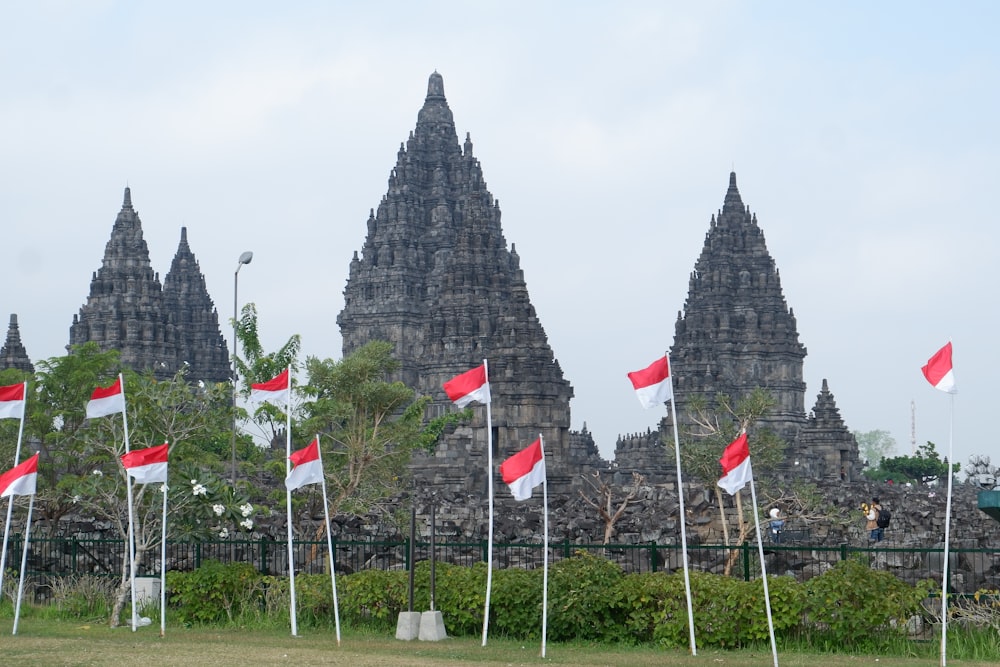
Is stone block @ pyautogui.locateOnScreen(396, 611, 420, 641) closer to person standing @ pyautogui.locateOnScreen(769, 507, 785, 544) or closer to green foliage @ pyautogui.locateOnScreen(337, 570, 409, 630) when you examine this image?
green foliage @ pyautogui.locateOnScreen(337, 570, 409, 630)

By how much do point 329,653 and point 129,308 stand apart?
78.8 m

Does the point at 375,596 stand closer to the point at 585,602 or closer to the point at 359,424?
the point at 585,602

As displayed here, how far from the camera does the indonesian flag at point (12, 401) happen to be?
23.6 metres

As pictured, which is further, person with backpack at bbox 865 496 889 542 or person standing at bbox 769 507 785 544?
person standing at bbox 769 507 785 544

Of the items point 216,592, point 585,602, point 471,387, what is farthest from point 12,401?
point 585,602

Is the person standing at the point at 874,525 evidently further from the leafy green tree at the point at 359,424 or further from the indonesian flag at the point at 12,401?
the indonesian flag at the point at 12,401

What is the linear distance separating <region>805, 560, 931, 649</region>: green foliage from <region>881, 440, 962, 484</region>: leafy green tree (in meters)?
99.1

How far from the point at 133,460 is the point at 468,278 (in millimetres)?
73226

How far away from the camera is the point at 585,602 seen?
71.3 feet

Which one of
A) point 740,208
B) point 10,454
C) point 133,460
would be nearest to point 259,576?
point 133,460

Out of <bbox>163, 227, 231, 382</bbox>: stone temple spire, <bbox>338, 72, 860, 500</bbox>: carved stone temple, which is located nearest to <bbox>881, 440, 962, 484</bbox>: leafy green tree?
<bbox>338, 72, 860, 500</bbox>: carved stone temple

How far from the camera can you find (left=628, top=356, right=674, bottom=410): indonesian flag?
20.5 metres

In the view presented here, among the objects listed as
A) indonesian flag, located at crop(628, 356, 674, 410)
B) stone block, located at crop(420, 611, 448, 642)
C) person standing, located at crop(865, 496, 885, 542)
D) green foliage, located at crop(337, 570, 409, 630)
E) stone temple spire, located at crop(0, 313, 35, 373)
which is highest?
stone temple spire, located at crop(0, 313, 35, 373)

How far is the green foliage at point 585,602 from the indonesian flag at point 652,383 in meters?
3.03
